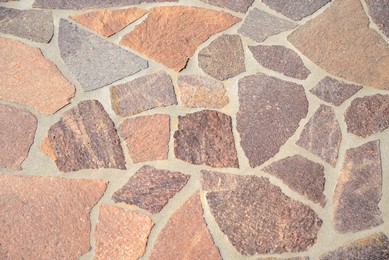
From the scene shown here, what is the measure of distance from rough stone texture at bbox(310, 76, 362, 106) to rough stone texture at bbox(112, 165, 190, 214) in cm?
65

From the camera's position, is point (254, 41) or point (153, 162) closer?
point (153, 162)

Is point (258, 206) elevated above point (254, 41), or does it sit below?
below

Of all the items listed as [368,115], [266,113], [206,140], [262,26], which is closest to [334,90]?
[368,115]

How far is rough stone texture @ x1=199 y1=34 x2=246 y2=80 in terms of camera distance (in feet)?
6.23

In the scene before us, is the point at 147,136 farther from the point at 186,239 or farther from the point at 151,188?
the point at 186,239

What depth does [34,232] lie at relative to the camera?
5.29 ft

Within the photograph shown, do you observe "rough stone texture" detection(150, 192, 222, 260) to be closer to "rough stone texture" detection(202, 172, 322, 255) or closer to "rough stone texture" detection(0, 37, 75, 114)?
"rough stone texture" detection(202, 172, 322, 255)

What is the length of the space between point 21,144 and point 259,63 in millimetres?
1003

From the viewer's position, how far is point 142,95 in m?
1.83

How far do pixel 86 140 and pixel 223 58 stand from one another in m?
0.66

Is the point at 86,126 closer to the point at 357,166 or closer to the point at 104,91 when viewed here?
the point at 104,91

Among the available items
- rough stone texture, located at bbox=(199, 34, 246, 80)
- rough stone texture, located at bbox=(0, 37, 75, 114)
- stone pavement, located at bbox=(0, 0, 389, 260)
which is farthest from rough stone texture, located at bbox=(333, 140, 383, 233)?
rough stone texture, located at bbox=(0, 37, 75, 114)

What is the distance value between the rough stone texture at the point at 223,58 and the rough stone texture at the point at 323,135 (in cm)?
36

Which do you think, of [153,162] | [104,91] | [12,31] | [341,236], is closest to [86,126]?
[104,91]
